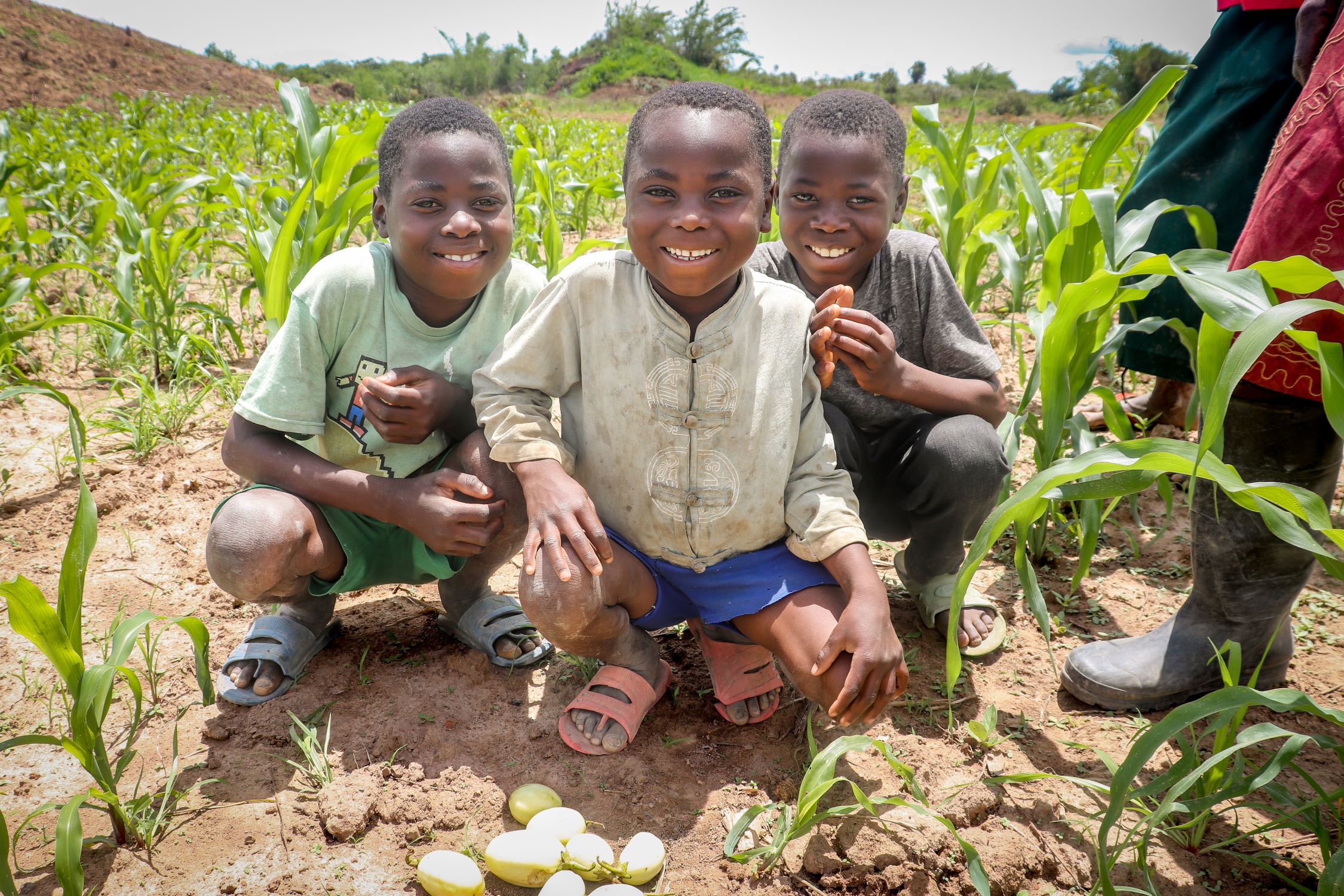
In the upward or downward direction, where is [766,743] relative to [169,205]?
downward

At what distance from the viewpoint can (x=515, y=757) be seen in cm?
144

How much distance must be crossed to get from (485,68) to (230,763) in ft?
141

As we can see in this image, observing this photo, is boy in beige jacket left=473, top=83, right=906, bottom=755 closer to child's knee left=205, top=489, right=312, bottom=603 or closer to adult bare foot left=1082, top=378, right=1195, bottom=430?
child's knee left=205, top=489, right=312, bottom=603

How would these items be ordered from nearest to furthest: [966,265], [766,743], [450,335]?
[766,743], [450,335], [966,265]

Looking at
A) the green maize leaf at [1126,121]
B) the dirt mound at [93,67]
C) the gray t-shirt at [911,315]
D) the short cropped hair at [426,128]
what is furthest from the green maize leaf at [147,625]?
the dirt mound at [93,67]

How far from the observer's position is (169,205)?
2963mm

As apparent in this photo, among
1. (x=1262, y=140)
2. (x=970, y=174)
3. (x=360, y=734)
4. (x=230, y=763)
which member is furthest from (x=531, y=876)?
(x=970, y=174)

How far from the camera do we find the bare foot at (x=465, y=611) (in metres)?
1.66

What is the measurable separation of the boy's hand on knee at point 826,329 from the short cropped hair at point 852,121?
356mm

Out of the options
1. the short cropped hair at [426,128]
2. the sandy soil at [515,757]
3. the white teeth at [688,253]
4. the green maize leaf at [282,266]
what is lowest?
the sandy soil at [515,757]

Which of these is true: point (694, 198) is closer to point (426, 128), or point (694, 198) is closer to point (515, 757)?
point (426, 128)

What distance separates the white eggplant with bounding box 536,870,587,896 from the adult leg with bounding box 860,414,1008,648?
0.94 meters

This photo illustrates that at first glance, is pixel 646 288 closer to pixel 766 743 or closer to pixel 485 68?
pixel 766 743

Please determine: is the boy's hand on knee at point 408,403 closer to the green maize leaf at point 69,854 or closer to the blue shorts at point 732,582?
the blue shorts at point 732,582
